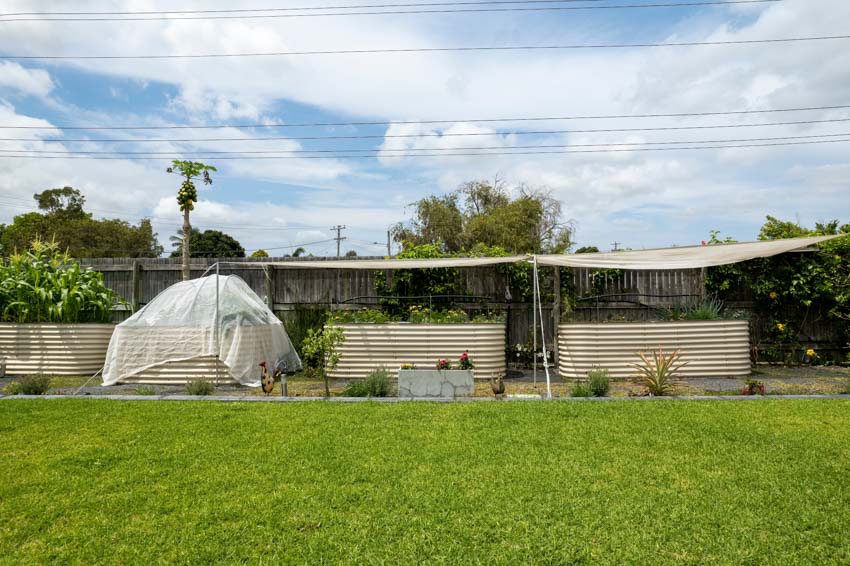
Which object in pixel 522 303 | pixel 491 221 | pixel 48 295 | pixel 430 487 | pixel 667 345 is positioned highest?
pixel 491 221

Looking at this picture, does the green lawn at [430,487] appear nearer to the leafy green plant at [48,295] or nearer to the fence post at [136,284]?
the leafy green plant at [48,295]

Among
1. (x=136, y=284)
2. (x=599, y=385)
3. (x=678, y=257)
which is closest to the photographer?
(x=599, y=385)

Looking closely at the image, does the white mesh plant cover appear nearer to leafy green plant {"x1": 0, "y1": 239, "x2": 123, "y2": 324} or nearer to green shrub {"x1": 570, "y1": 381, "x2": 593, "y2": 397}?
leafy green plant {"x1": 0, "y1": 239, "x2": 123, "y2": 324}

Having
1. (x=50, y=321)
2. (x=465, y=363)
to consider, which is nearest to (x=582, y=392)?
(x=465, y=363)

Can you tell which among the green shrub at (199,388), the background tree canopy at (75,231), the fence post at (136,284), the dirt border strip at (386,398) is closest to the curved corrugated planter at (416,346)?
the dirt border strip at (386,398)

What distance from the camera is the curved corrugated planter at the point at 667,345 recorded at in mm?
9125

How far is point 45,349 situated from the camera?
32.1 feet

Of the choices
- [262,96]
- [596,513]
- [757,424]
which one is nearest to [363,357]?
[757,424]

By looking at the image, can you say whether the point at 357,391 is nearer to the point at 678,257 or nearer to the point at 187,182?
the point at 678,257

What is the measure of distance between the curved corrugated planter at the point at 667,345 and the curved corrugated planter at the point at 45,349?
7916mm

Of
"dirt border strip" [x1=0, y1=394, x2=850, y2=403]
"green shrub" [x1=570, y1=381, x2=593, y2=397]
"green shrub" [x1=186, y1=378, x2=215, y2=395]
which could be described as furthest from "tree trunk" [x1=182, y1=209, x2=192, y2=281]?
"green shrub" [x1=570, y1=381, x2=593, y2=397]

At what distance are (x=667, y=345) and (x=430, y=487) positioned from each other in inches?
248

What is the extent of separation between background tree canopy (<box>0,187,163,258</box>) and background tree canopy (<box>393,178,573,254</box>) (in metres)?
20.3

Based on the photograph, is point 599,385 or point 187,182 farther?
point 187,182
